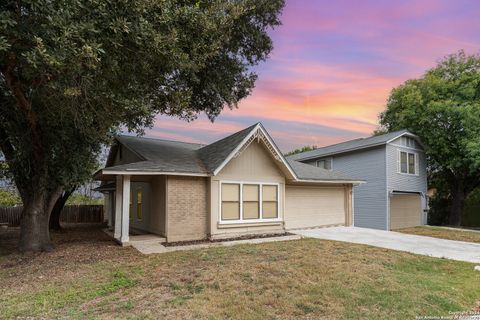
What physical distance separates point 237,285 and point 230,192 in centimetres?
713

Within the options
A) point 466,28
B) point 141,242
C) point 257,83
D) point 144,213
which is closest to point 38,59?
point 141,242

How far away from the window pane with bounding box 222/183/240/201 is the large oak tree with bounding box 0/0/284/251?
3.81 m

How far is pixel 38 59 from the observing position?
6.54m

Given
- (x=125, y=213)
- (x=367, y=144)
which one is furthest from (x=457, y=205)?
(x=125, y=213)

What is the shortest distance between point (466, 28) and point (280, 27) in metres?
7.69

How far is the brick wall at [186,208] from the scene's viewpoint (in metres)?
12.2

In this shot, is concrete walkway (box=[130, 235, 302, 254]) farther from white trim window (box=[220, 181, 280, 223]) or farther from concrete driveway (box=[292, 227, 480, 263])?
concrete driveway (box=[292, 227, 480, 263])

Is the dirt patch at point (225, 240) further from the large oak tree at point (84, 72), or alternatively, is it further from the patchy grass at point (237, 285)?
the large oak tree at point (84, 72)

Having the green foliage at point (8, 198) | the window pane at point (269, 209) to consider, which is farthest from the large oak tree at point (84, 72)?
the green foliage at point (8, 198)

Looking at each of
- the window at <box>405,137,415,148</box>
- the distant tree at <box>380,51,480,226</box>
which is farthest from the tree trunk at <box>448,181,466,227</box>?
the window at <box>405,137,415,148</box>

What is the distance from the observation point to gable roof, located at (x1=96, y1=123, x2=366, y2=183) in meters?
11.9

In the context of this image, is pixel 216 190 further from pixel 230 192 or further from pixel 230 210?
pixel 230 210

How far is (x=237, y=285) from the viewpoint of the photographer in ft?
21.5

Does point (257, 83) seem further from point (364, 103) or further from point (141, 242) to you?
point (141, 242)
